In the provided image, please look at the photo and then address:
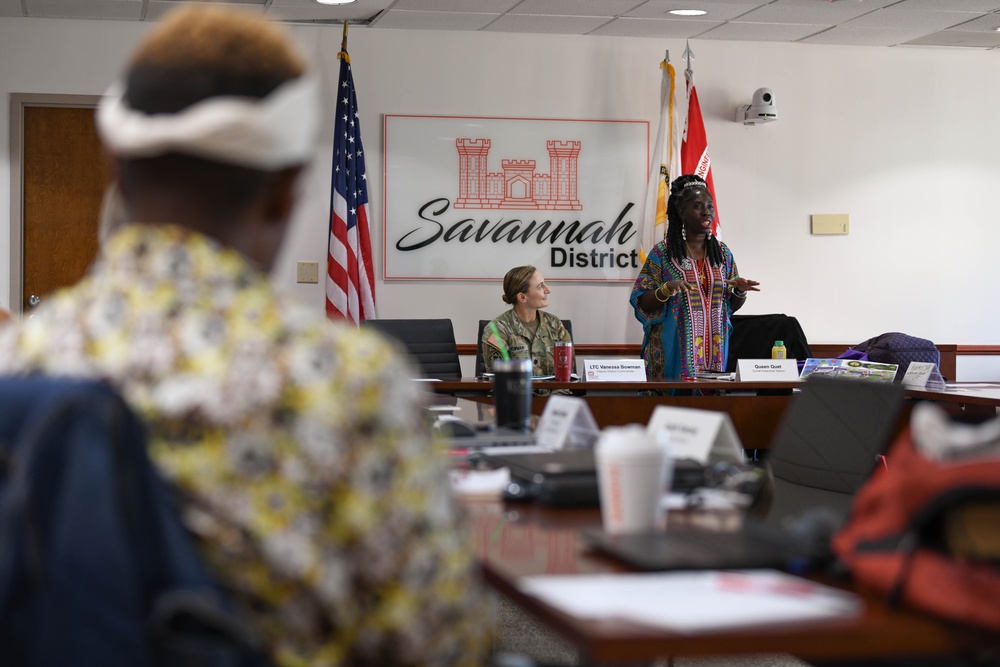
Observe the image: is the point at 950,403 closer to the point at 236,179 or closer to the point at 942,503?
the point at 942,503

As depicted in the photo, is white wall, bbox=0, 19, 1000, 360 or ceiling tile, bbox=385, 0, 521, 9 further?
white wall, bbox=0, 19, 1000, 360

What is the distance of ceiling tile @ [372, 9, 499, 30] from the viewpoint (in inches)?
254

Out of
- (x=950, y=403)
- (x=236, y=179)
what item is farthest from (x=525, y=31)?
(x=236, y=179)

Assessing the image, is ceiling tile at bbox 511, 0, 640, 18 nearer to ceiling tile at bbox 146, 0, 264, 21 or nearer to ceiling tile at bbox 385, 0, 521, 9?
ceiling tile at bbox 385, 0, 521, 9

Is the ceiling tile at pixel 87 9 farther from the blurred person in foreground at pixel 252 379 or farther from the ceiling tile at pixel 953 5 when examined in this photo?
the blurred person in foreground at pixel 252 379

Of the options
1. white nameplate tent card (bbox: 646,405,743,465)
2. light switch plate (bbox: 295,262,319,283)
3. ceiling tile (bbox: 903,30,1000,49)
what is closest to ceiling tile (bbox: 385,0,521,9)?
light switch plate (bbox: 295,262,319,283)

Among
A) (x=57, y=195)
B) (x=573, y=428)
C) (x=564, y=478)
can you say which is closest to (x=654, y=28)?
(x=57, y=195)

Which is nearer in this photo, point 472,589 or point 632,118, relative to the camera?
point 472,589

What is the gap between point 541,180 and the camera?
701 cm

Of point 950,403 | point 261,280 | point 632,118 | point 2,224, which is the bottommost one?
point 950,403

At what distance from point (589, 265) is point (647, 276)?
1.11 m

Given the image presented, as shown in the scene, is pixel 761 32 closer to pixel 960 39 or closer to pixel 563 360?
pixel 960 39

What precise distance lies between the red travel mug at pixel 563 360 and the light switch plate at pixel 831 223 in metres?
3.22

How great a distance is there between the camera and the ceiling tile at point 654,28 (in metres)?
6.64
